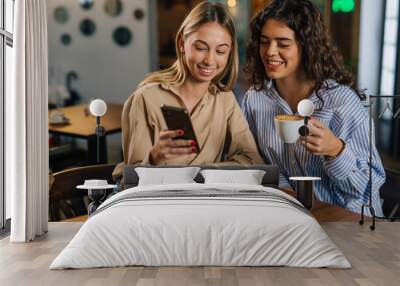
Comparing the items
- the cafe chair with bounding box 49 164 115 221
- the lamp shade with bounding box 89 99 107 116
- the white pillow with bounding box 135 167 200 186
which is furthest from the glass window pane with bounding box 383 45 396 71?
the cafe chair with bounding box 49 164 115 221

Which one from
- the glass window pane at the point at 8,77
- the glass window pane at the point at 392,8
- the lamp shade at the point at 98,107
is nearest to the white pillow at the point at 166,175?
the lamp shade at the point at 98,107

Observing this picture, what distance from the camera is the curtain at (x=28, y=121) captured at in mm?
6008

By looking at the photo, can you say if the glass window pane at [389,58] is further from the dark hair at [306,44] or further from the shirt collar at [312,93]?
the shirt collar at [312,93]

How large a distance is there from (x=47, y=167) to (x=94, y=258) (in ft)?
6.45

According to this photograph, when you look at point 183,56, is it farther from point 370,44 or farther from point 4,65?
point 370,44

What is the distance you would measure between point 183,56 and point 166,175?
1.25m

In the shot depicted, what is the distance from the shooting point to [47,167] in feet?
21.5

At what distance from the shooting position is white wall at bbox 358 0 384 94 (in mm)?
6949

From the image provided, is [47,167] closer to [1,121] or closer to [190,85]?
[1,121]

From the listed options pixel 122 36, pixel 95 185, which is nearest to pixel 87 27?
pixel 122 36

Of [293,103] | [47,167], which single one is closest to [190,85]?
[293,103]

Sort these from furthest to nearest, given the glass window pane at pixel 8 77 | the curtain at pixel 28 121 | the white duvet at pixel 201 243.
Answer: the glass window pane at pixel 8 77 < the curtain at pixel 28 121 < the white duvet at pixel 201 243

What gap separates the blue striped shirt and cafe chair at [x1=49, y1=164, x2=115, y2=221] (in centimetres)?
163

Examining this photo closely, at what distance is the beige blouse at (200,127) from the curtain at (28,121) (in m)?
0.98
